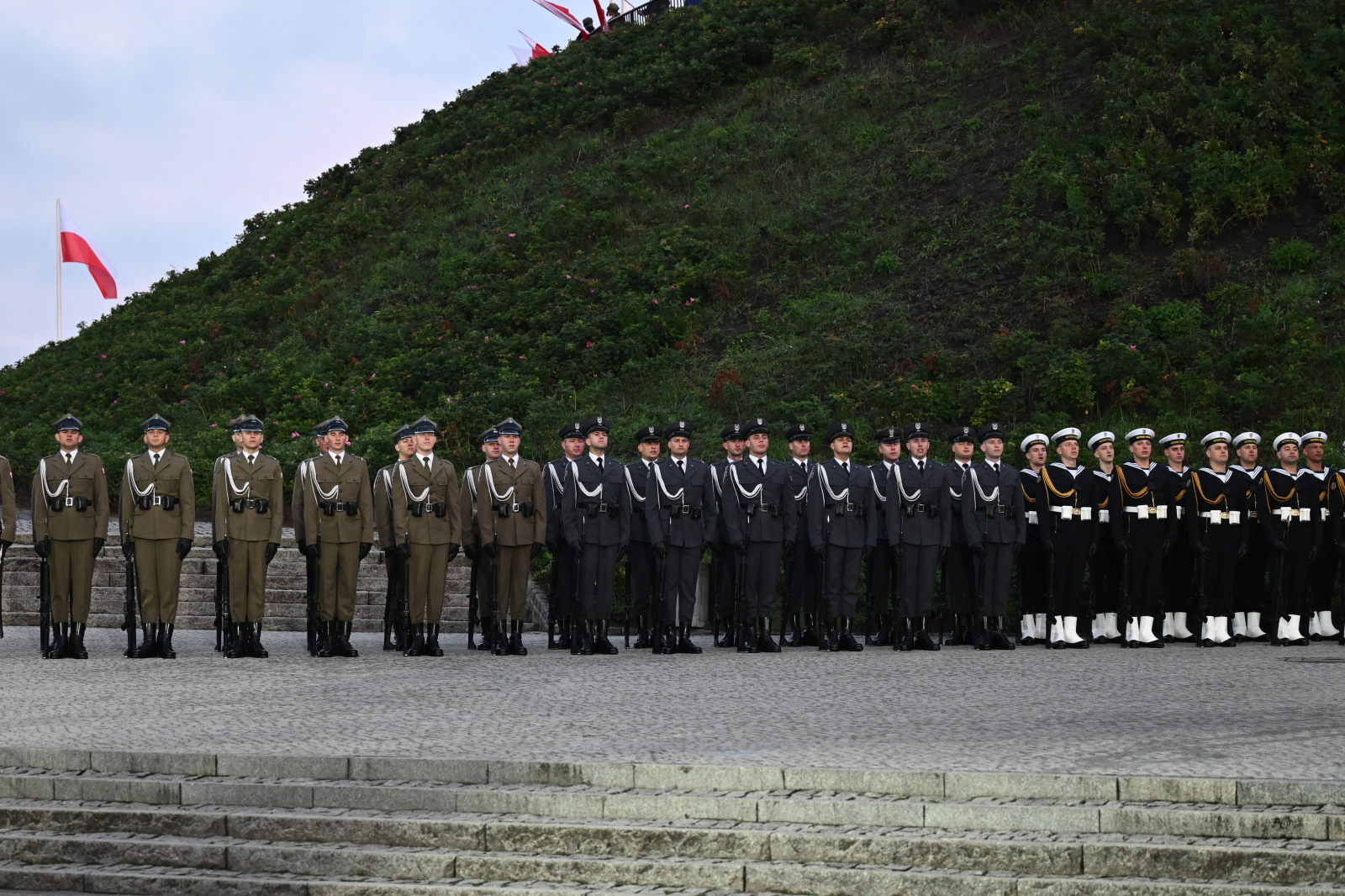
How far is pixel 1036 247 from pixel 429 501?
492 inches

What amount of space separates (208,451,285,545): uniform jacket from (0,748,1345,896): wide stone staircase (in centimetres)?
556

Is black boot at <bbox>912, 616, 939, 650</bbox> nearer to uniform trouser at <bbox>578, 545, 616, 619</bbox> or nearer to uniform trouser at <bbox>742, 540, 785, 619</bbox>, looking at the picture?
uniform trouser at <bbox>742, 540, 785, 619</bbox>

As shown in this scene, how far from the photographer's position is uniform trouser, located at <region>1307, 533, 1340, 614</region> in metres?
13.1

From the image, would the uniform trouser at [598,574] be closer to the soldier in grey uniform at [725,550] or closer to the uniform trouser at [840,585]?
the soldier in grey uniform at [725,550]

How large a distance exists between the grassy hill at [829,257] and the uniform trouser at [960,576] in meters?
4.57

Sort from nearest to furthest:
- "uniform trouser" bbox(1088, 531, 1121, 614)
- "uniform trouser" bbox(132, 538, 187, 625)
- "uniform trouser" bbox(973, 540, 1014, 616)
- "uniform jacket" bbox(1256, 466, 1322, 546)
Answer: "uniform trouser" bbox(132, 538, 187, 625), "uniform trouser" bbox(973, 540, 1014, 616), "uniform jacket" bbox(1256, 466, 1322, 546), "uniform trouser" bbox(1088, 531, 1121, 614)

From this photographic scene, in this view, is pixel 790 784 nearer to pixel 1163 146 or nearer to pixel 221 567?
pixel 221 567

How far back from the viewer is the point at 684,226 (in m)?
24.9

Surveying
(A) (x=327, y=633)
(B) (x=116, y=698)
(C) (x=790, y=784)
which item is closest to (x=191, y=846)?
(C) (x=790, y=784)

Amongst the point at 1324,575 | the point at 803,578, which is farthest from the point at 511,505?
the point at 1324,575

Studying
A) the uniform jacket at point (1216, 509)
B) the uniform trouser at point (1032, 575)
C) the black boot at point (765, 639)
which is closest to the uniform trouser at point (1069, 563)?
the uniform trouser at point (1032, 575)

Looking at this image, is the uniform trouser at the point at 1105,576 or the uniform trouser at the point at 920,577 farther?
the uniform trouser at the point at 1105,576

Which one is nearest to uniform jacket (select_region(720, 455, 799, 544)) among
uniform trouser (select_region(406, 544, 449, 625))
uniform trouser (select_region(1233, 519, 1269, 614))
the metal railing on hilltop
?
uniform trouser (select_region(406, 544, 449, 625))

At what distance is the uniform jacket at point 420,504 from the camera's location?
1252 cm
